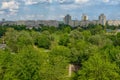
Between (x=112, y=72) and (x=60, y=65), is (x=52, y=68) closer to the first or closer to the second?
(x=60, y=65)

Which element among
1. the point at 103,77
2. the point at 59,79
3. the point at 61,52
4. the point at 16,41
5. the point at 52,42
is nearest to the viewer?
the point at 103,77

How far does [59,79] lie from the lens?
4256 cm

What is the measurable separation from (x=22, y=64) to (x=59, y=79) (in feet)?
18.3

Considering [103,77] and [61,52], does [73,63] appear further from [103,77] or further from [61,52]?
[103,77]

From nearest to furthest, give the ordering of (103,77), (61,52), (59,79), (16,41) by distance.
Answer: (103,77) < (59,79) < (61,52) < (16,41)

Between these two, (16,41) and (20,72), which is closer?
(20,72)

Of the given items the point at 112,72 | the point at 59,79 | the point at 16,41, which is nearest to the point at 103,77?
the point at 112,72

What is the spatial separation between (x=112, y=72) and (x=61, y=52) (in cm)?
2319

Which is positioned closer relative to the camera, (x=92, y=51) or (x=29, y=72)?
(x=29, y=72)

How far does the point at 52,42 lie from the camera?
293ft

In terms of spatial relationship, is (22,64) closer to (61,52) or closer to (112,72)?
(112,72)

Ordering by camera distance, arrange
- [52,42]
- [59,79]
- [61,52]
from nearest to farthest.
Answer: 1. [59,79]
2. [61,52]
3. [52,42]

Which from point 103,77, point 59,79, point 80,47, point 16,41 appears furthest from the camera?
point 16,41

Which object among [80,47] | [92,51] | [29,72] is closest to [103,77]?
[29,72]
